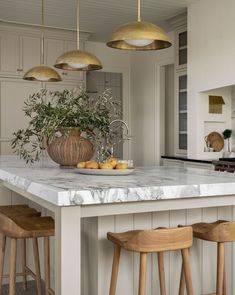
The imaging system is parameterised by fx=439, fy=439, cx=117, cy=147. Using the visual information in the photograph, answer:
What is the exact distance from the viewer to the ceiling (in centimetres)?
546

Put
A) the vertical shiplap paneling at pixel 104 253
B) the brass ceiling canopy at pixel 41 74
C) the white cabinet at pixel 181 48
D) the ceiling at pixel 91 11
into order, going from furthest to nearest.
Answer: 1. the white cabinet at pixel 181 48
2. the ceiling at pixel 91 11
3. the brass ceiling canopy at pixel 41 74
4. the vertical shiplap paneling at pixel 104 253

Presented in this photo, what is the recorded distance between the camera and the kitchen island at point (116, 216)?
6.00 ft

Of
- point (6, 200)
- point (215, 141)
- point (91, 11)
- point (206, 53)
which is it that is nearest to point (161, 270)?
point (6, 200)

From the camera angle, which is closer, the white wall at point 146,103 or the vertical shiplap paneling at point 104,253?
the vertical shiplap paneling at point 104,253

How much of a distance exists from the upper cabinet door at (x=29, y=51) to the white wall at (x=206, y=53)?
2450 mm

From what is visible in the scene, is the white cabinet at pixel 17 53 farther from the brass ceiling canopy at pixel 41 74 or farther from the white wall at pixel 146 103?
the brass ceiling canopy at pixel 41 74

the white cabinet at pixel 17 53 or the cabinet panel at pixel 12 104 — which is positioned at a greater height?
the white cabinet at pixel 17 53

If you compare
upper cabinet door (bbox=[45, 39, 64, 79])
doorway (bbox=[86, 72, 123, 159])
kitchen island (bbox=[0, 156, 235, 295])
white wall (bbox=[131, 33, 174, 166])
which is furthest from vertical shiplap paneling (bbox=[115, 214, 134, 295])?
doorway (bbox=[86, 72, 123, 159])

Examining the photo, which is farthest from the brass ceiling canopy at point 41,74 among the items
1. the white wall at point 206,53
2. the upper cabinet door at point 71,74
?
the upper cabinet door at point 71,74

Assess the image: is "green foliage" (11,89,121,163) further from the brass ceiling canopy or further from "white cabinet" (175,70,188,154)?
"white cabinet" (175,70,188,154)

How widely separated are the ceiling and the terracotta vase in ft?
9.17

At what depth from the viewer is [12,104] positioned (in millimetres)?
6578

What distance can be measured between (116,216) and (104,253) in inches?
7.9

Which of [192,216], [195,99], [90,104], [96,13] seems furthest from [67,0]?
[192,216]
